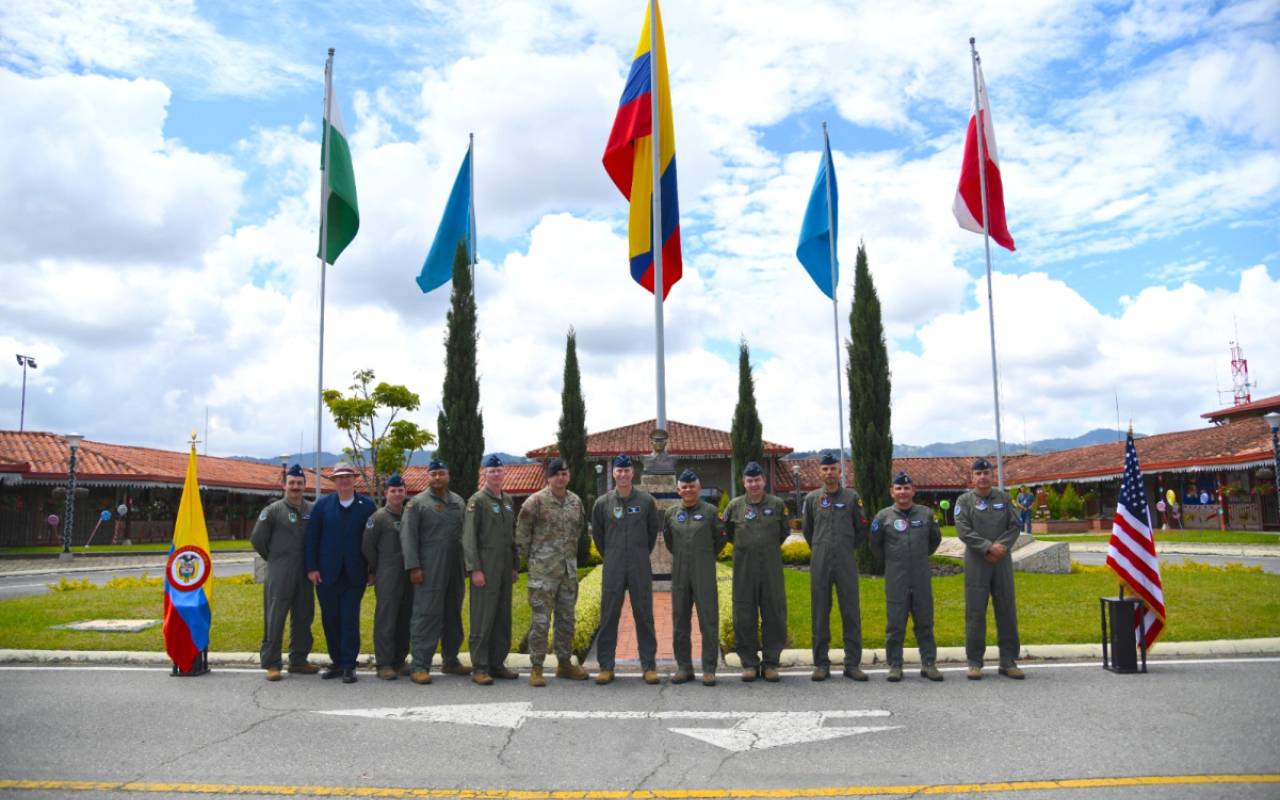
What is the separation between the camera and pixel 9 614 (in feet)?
33.4

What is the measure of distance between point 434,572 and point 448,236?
422 inches

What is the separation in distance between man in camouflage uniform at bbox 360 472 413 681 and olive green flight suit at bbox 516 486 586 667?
3.49 feet

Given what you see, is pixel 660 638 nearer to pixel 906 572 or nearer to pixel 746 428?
pixel 906 572

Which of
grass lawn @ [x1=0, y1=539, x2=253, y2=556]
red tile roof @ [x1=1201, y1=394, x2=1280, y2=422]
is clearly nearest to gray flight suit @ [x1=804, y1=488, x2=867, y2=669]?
grass lawn @ [x1=0, y1=539, x2=253, y2=556]

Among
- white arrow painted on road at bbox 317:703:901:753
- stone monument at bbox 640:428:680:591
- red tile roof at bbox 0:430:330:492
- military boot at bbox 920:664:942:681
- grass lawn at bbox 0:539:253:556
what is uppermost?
red tile roof at bbox 0:430:330:492

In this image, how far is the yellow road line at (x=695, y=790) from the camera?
162 inches

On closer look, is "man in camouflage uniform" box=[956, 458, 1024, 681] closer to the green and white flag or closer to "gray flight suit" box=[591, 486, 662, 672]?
"gray flight suit" box=[591, 486, 662, 672]

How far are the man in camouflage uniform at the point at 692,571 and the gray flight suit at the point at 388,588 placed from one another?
2.30 meters

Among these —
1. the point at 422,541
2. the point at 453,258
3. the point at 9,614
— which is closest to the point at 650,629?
the point at 422,541

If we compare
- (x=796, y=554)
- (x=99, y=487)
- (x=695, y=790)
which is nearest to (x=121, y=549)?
(x=99, y=487)

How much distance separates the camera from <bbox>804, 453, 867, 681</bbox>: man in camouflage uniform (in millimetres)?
6773

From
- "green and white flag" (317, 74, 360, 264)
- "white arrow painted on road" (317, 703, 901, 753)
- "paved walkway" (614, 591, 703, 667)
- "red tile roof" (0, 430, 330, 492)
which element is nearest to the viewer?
"white arrow painted on road" (317, 703, 901, 753)

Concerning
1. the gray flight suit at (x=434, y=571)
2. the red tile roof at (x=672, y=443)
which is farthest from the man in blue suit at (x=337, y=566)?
the red tile roof at (x=672, y=443)

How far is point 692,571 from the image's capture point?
6859mm
